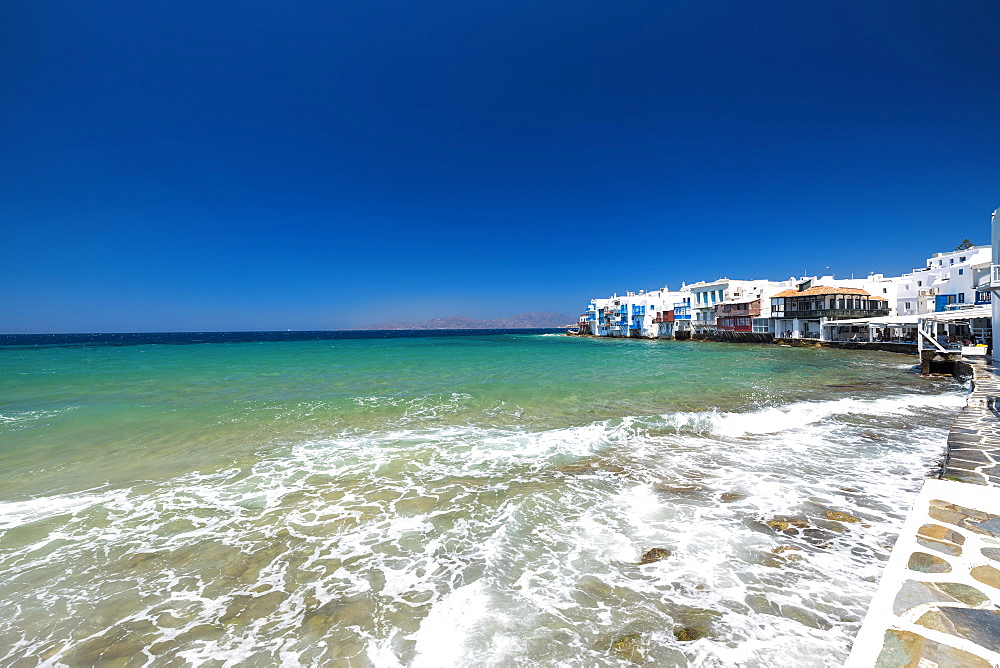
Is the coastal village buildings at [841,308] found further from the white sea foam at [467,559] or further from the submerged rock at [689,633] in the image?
the submerged rock at [689,633]

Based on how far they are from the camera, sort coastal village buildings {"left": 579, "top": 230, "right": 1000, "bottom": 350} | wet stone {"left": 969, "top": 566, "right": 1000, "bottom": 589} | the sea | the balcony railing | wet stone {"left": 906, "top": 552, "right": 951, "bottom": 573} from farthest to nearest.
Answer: the balcony railing, coastal village buildings {"left": 579, "top": 230, "right": 1000, "bottom": 350}, the sea, wet stone {"left": 906, "top": 552, "right": 951, "bottom": 573}, wet stone {"left": 969, "top": 566, "right": 1000, "bottom": 589}

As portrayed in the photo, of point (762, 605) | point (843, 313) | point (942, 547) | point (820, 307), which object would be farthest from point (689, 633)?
point (843, 313)

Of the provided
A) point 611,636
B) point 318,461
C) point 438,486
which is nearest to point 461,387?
point 318,461

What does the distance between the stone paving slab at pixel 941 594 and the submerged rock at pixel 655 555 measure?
8.26ft

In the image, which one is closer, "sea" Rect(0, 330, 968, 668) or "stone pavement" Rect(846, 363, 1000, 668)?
"stone pavement" Rect(846, 363, 1000, 668)

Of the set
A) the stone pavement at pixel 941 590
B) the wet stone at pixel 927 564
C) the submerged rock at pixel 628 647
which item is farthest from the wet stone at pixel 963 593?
the submerged rock at pixel 628 647

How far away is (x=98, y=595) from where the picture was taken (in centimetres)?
489

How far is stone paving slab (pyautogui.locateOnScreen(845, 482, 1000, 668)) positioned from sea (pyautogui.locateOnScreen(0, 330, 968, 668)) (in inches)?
42.3

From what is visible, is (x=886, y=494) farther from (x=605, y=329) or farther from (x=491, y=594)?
(x=605, y=329)

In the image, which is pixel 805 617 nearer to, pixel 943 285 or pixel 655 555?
pixel 655 555

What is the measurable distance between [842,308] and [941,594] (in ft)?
215

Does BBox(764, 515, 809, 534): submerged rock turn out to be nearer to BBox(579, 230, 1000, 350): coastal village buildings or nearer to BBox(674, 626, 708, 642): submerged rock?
BBox(674, 626, 708, 642): submerged rock

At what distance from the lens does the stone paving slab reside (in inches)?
96.0

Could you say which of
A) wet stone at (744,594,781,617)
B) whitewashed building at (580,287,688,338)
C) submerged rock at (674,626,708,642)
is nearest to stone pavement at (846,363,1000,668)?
wet stone at (744,594,781,617)
